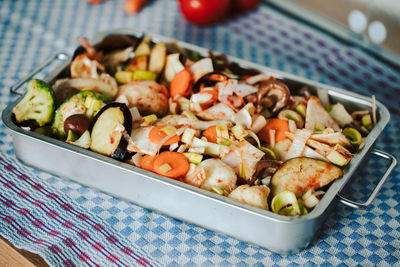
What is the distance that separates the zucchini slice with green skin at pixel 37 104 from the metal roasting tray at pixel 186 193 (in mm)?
50

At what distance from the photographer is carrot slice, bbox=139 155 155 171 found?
58.2 inches

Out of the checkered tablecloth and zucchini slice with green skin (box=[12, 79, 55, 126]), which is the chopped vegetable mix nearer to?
zucchini slice with green skin (box=[12, 79, 55, 126])

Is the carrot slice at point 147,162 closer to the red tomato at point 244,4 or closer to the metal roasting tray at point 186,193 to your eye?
the metal roasting tray at point 186,193

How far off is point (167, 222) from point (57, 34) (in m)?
1.48

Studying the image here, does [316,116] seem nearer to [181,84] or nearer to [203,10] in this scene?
[181,84]

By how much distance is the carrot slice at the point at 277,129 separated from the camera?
164 cm

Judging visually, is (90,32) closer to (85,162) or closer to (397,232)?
(85,162)

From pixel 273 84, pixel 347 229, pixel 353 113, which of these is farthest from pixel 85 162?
pixel 353 113

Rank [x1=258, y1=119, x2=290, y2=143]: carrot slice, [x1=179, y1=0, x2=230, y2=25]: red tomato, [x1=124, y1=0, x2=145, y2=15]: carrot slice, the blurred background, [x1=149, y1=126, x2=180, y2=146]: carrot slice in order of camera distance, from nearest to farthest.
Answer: [x1=149, y1=126, x2=180, y2=146]: carrot slice < [x1=258, y1=119, x2=290, y2=143]: carrot slice < the blurred background < [x1=179, y1=0, x2=230, y2=25]: red tomato < [x1=124, y1=0, x2=145, y2=15]: carrot slice

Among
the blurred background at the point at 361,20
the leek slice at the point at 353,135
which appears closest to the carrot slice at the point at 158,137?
the leek slice at the point at 353,135

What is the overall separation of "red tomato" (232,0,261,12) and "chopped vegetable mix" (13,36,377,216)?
35.3 inches

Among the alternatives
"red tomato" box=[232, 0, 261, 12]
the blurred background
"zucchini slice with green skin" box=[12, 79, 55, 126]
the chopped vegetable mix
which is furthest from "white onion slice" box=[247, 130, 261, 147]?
"red tomato" box=[232, 0, 261, 12]

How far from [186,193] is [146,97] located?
499 millimetres

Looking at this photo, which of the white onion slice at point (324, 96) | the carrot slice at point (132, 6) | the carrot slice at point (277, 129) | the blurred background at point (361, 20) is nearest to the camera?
the carrot slice at point (277, 129)
